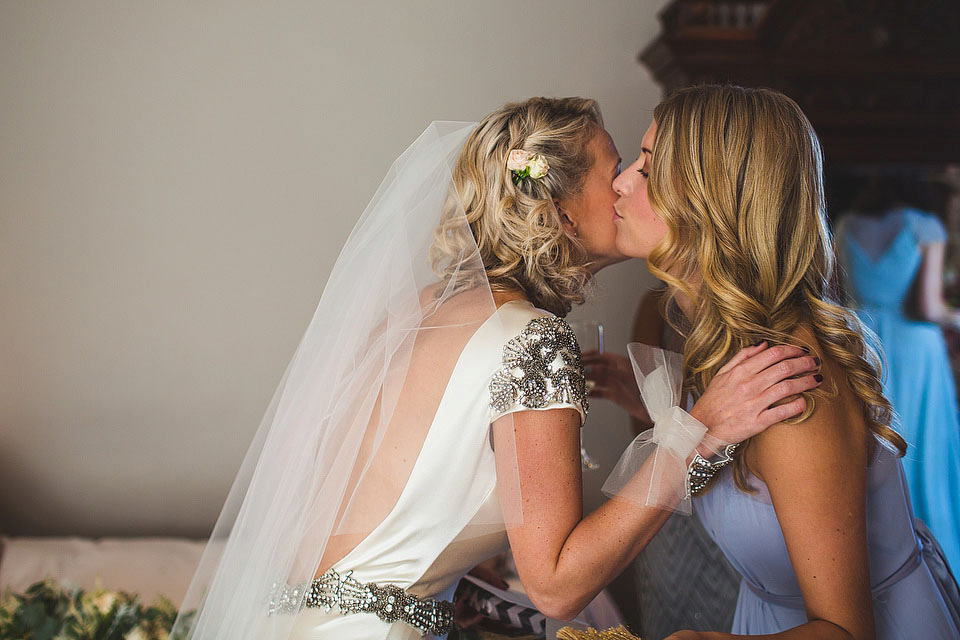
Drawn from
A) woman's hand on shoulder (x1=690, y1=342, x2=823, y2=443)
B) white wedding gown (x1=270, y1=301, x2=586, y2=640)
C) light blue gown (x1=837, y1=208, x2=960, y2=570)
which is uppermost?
light blue gown (x1=837, y1=208, x2=960, y2=570)

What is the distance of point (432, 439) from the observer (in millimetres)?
1471

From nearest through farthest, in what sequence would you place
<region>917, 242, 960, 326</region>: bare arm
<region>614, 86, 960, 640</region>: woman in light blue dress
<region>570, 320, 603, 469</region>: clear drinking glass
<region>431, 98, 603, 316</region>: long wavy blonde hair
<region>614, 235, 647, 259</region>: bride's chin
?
1. <region>614, 86, 960, 640</region>: woman in light blue dress
2. <region>431, 98, 603, 316</region>: long wavy blonde hair
3. <region>614, 235, 647, 259</region>: bride's chin
4. <region>570, 320, 603, 469</region>: clear drinking glass
5. <region>917, 242, 960, 326</region>: bare arm

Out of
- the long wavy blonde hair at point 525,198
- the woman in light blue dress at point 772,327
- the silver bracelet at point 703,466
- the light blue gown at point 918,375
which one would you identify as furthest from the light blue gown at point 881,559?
the light blue gown at point 918,375

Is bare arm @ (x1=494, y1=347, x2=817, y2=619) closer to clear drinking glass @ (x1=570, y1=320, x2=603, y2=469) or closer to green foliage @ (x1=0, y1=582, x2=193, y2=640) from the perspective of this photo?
clear drinking glass @ (x1=570, y1=320, x2=603, y2=469)

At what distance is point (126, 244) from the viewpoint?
110 inches

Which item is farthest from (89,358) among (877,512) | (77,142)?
(877,512)

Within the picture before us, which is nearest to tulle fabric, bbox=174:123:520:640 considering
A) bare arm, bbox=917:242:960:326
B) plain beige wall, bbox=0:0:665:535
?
plain beige wall, bbox=0:0:665:535

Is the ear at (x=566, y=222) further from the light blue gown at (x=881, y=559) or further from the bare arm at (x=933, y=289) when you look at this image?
the bare arm at (x=933, y=289)

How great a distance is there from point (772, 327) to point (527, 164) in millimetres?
607

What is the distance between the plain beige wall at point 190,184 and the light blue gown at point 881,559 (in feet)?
4.44

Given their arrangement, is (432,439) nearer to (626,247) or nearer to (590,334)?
(626,247)

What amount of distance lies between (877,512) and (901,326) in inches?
58.8

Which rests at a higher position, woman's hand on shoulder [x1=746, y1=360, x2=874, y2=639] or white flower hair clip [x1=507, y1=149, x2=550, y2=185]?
white flower hair clip [x1=507, y1=149, x2=550, y2=185]

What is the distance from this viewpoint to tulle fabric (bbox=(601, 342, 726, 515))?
4.55ft
